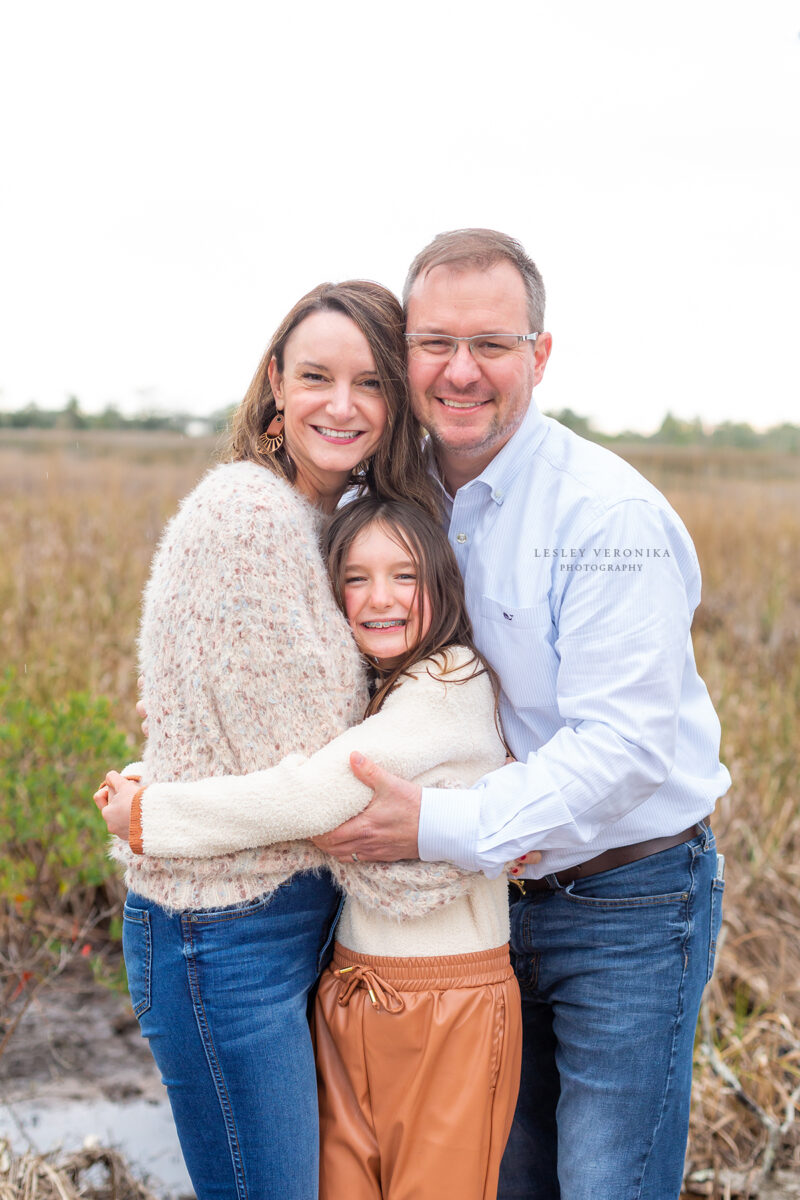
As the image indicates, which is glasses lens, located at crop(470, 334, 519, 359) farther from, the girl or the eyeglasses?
the girl

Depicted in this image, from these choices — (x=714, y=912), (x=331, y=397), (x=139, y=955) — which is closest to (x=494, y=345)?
(x=331, y=397)

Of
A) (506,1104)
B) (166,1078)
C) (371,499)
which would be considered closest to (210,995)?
(166,1078)

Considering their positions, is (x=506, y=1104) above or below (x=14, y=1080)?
above

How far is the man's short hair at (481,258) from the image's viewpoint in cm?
239

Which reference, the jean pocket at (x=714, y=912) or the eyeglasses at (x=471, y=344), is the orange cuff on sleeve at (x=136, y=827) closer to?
the eyeglasses at (x=471, y=344)

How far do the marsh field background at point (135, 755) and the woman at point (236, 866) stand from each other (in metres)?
0.72

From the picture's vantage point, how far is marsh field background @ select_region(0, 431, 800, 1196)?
3.29 meters

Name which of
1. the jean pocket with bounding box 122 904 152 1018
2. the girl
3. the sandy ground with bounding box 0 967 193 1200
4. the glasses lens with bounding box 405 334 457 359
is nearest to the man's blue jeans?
the girl

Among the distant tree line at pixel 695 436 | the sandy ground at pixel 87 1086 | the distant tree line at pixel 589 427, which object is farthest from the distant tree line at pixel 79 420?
the sandy ground at pixel 87 1086

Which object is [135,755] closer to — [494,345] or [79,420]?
[494,345]

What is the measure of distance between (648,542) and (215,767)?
0.98 metres

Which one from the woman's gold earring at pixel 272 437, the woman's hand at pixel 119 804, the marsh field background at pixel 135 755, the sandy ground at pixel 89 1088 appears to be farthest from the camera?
the marsh field background at pixel 135 755

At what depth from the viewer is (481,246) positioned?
2.38m

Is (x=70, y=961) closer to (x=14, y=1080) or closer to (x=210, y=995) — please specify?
(x=14, y=1080)
